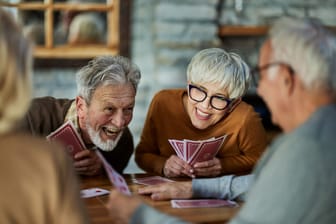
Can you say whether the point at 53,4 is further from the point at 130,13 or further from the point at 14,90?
the point at 14,90

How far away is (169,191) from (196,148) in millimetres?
390

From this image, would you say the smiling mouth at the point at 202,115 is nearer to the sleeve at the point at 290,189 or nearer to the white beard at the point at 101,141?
the white beard at the point at 101,141

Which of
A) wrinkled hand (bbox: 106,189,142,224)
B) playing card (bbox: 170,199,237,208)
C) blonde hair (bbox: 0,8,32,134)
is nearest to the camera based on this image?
blonde hair (bbox: 0,8,32,134)

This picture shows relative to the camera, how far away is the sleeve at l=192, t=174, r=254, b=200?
230cm

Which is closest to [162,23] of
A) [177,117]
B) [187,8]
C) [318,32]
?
[187,8]

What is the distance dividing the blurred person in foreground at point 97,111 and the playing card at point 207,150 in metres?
0.33

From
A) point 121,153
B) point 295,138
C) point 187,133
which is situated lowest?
point 121,153

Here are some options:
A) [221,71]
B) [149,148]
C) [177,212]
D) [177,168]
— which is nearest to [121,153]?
[149,148]

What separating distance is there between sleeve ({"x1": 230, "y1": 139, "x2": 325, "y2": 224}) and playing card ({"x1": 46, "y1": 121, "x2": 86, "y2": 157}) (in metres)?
1.11

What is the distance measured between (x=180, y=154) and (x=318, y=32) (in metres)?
1.11

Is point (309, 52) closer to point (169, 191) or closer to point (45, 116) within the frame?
point (169, 191)

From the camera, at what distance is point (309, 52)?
164 centimetres

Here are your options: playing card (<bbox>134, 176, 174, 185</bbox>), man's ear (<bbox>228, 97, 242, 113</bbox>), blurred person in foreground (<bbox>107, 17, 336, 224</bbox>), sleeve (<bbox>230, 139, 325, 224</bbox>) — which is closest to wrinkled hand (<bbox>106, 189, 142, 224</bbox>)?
blurred person in foreground (<bbox>107, 17, 336, 224</bbox>)

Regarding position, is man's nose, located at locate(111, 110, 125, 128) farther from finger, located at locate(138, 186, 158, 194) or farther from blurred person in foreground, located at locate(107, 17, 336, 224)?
blurred person in foreground, located at locate(107, 17, 336, 224)
